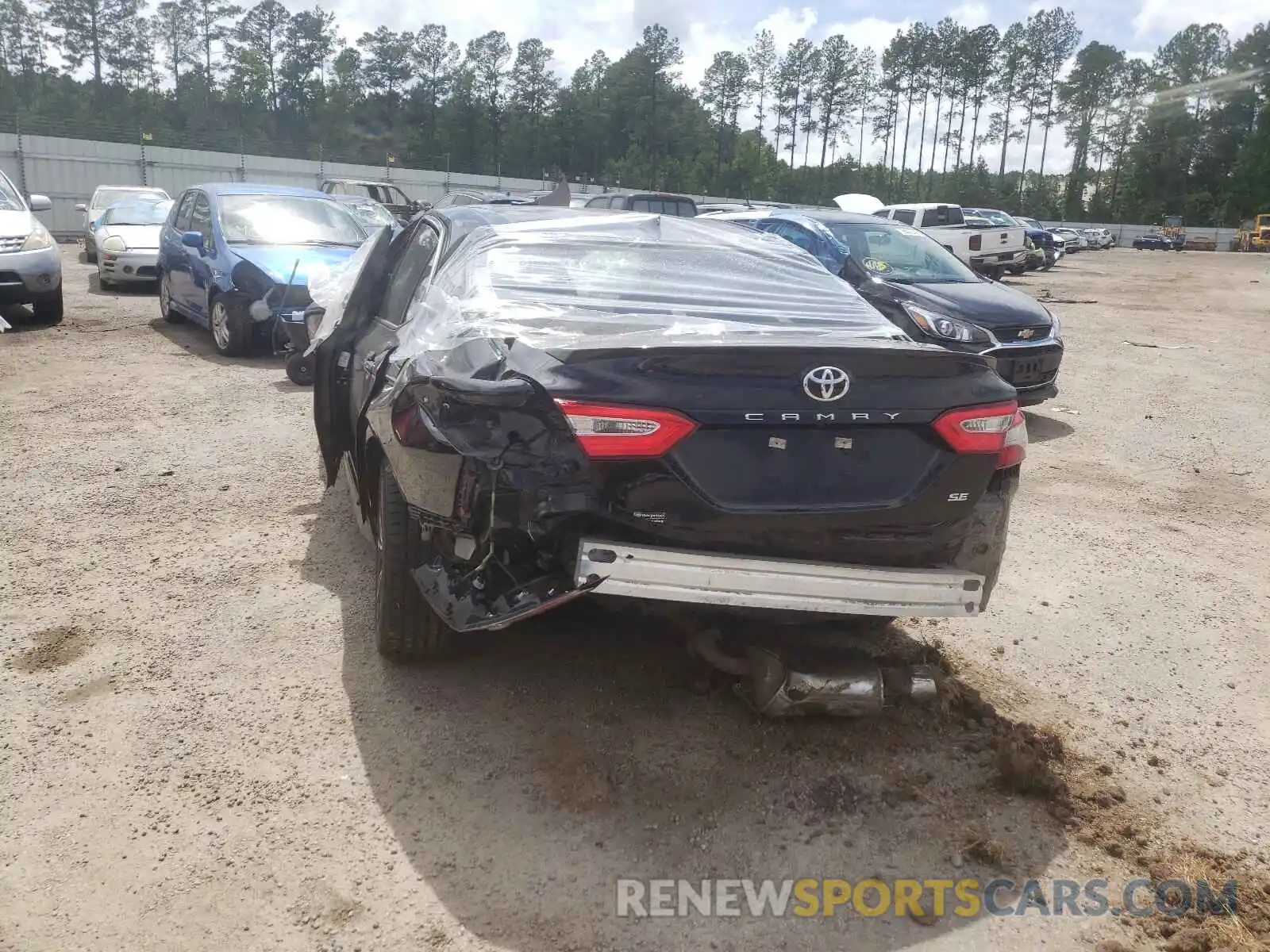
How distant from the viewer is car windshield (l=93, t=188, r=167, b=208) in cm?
1725

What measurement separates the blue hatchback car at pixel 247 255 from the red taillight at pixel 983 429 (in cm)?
656

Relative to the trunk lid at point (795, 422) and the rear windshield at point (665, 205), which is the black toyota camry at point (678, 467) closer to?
the trunk lid at point (795, 422)

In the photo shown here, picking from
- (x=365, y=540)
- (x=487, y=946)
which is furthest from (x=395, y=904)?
(x=365, y=540)

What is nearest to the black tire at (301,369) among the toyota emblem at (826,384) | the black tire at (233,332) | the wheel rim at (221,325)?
the toyota emblem at (826,384)

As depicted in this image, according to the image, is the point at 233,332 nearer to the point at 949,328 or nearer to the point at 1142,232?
the point at 949,328

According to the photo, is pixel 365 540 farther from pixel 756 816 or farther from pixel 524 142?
pixel 524 142

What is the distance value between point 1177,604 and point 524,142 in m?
70.7

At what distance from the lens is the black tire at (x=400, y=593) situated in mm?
3174

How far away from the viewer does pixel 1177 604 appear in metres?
4.38

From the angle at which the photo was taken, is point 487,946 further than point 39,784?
No

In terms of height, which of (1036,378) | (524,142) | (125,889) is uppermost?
(524,142)

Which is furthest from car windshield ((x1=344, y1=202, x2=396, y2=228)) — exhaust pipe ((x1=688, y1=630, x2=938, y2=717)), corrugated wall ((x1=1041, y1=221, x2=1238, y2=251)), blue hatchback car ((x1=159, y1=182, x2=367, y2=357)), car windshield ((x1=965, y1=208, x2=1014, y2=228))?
corrugated wall ((x1=1041, y1=221, x2=1238, y2=251))

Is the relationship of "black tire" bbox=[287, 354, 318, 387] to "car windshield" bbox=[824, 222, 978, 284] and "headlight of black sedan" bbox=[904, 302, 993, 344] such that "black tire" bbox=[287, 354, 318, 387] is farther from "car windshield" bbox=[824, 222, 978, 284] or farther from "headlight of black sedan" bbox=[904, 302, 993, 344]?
"car windshield" bbox=[824, 222, 978, 284]

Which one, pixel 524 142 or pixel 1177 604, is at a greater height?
pixel 524 142
